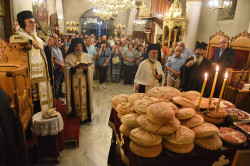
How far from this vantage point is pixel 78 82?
4.09 metres

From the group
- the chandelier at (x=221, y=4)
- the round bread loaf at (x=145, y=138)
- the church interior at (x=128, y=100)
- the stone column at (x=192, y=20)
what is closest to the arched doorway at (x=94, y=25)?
the church interior at (x=128, y=100)

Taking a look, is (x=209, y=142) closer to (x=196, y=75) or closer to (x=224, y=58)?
(x=196, y=75)

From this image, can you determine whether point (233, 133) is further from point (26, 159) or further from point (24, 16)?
point (24, 16)

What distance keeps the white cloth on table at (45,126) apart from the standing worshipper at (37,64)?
3.74ft

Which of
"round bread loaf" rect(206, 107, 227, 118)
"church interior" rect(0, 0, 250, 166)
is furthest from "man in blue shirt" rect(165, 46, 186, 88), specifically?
"round bread loaf" rect(206, 107, 227, 118)

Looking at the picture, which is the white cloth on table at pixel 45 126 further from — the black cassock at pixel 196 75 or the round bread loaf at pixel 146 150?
the black cassock at pixel 196 75

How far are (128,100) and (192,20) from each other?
6511 mm

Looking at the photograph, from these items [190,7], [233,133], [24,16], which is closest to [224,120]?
[233,133]

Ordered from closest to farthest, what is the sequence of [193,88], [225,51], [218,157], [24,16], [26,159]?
[218,157] → [26,159] → [24,16] → [193,88] → [225,51]

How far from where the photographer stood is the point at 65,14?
19781mm

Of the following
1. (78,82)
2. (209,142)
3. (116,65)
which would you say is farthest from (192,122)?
(116,65)

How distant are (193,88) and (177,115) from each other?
331 cm

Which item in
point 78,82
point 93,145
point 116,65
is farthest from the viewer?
point 116,65

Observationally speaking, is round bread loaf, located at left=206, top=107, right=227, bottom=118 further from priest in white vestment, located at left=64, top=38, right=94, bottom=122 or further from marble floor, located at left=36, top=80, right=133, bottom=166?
priest in white vestment, located at left=64, top=38, right=94, bottom=122
